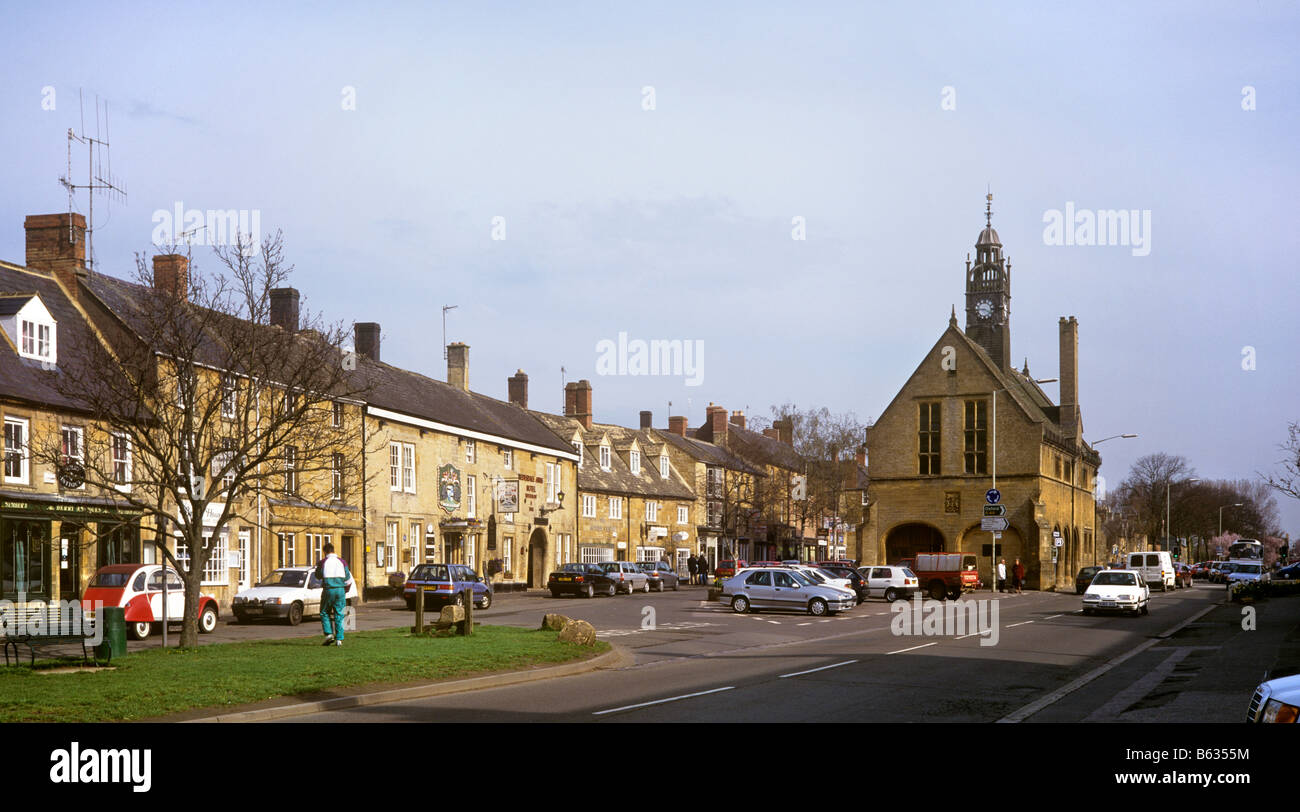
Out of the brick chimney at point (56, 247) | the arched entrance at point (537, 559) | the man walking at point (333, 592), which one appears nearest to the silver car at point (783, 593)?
the man walking at point (333, 592)

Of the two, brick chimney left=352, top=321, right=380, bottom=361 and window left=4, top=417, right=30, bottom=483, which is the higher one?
brick chimney left=352, top=321, right=380, bottom=361

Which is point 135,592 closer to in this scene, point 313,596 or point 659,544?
point 313,596

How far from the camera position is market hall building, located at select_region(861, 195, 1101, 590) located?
6538 centimetres

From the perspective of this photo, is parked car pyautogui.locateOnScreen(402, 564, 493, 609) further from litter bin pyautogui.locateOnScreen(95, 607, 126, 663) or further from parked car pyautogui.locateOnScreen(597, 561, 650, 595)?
litter bin pyautogui.locateOnScreen(95, 607, 126, 663)

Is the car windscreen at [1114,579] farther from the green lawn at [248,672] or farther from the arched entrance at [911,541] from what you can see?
the arched entrance at [911,541]

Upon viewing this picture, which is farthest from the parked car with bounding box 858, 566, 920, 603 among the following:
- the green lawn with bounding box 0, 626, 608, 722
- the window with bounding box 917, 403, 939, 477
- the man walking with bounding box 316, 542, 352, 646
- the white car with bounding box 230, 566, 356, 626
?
the man walking with bounding box 316, 542, 352, 646

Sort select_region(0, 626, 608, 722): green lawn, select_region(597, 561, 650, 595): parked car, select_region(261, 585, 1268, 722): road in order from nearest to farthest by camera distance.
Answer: select_region(0, 626, 608, 722): green lawn → select_region(261, 585, 1268, 722): road → select_region(597, 561, 650, 595): parked car

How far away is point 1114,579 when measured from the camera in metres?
37.9

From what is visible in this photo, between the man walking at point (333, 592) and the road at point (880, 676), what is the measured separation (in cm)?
550

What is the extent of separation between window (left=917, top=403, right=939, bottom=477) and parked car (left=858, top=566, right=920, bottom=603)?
21.0 m

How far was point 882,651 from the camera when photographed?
2284 centimetres

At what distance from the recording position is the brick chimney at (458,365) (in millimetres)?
59875

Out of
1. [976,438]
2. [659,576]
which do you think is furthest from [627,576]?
[976,438]
